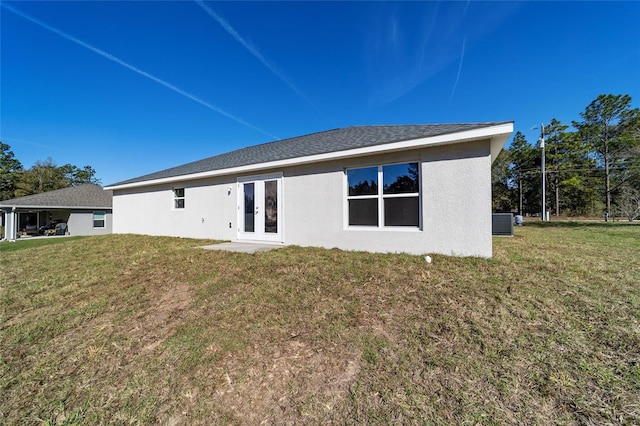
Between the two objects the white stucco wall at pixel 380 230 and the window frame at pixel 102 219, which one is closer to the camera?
the white stucco wall at pixel 380 230

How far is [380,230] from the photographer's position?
234 inches

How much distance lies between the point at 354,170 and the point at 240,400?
5.39 meters

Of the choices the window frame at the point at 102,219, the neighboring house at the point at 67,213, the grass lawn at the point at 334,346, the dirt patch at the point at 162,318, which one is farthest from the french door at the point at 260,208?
the window frame at the point at 102,219

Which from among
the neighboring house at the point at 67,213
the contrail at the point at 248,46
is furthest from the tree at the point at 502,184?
the neighboring house at the point at 67,213

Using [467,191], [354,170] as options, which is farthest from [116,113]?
[467,191]

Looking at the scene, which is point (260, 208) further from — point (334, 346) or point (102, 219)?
point (102, 219)

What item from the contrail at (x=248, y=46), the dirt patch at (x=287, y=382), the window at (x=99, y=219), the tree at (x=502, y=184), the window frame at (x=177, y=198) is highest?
the contrail at (x=248, y=46)

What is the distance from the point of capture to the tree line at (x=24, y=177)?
32.7 metres

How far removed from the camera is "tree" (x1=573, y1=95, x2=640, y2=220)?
2003 cm

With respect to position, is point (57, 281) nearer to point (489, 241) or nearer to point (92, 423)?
point (92, 423)

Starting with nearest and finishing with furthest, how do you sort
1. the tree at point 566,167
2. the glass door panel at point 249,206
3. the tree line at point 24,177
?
the glass door panel at point 249,206 → the tree at point 566,167 → the tree line at point 24,177

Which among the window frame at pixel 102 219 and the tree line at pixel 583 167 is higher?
the tree line at pixel 583 167

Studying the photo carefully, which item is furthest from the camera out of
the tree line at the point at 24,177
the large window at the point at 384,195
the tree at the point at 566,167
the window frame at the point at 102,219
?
the tree line at the point at 24,177

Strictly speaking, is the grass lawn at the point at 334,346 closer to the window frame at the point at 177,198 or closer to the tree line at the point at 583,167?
the window frame at the point at 177,198
